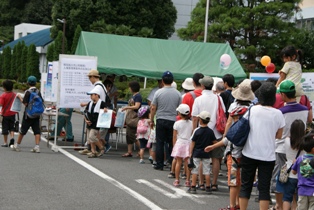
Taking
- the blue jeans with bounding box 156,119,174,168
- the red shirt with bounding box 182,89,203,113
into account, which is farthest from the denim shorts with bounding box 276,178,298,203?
the blue jeans with bounding box 156,119,174,168

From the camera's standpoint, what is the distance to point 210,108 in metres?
10.1

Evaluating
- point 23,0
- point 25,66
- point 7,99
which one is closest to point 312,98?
point 7,99

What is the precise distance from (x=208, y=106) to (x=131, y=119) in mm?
4348

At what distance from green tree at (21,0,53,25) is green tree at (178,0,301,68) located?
5403 cm

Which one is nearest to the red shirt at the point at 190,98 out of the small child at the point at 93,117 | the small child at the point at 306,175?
the small child at the point at 93,117

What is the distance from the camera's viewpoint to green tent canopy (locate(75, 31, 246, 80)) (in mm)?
15477

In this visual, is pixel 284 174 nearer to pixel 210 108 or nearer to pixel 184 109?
pixel 210 108

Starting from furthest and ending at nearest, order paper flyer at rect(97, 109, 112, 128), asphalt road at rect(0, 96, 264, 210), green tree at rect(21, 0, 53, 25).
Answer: green tree at rect(21, 0, 53, 25), paper flyer at rect(97, 109, 112, 128), asphalt road at rect(0, 96, 264, 210)

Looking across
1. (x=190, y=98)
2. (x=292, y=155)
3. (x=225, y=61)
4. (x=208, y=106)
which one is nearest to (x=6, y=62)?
(x=225, y=61)

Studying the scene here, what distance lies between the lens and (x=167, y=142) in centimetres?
1197

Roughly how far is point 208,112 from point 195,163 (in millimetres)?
927

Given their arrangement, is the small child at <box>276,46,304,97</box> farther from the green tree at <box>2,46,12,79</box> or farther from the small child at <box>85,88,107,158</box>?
the green tree at <box>2,46,12,79</box>

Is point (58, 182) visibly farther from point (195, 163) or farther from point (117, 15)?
point (117, 15)

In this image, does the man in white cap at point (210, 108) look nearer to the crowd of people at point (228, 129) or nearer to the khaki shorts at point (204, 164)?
the crowd of people at point (228, 129)
